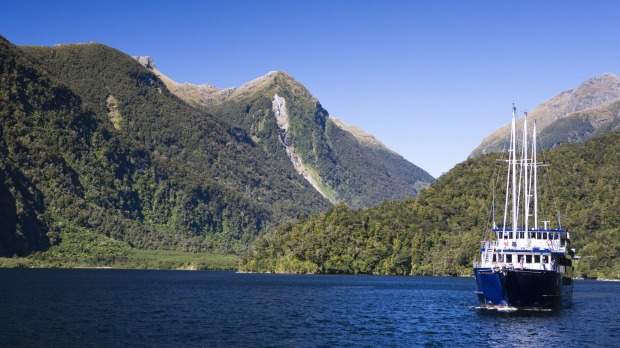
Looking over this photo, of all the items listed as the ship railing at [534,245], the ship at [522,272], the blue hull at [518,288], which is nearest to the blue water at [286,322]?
the blue hull at [518,288]

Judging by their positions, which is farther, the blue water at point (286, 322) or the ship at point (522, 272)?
the ship at point (522, 272)

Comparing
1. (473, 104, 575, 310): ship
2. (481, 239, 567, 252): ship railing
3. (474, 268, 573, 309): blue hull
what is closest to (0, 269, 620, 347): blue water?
(474, 268, 573, 309): blue hull

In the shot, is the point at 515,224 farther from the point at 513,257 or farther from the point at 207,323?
the point at 207,323

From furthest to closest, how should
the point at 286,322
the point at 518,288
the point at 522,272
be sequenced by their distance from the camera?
the point at 518,288
the point at 522,272
the point at 286,322

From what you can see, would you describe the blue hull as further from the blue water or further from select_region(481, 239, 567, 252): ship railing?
select_region(481, 239, 567, 252): ship railing

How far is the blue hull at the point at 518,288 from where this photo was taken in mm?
107500

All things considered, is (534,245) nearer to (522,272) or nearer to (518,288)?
(518,288)

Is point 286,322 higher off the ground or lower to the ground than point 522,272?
lower

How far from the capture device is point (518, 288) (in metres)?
108

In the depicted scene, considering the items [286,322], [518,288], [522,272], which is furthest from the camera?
[518,288]

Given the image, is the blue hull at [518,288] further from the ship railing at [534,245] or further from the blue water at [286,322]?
the ship railing at [534,245]

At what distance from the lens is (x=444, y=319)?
352ft

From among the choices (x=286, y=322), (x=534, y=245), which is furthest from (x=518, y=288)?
(x=286, y=322)

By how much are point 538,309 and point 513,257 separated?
9.23 m
